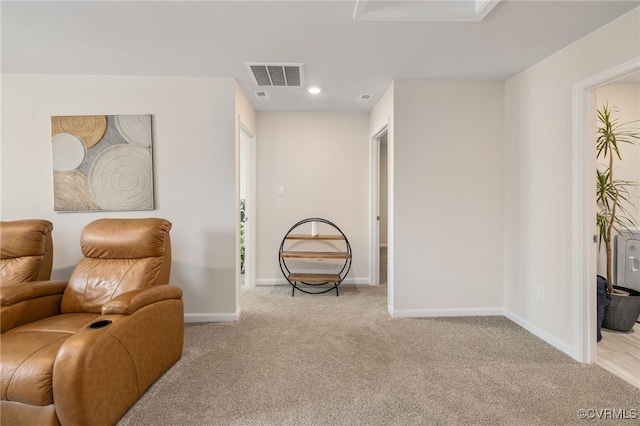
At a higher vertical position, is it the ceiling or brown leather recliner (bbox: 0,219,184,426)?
the ceiling

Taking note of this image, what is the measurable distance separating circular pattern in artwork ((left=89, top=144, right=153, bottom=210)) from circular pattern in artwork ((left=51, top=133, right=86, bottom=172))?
162 millimetres

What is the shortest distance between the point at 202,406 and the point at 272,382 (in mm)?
435

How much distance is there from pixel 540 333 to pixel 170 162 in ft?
12.1

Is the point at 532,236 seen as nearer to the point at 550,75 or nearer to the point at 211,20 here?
the point at 550,75

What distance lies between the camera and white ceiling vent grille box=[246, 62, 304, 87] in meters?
2.64

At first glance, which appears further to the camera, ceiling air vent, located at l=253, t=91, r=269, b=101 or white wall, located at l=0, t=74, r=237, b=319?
ceiling air vent, located at l=253, t=91, r=269, b=101

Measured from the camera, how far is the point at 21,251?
224cm

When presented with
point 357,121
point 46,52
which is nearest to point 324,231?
point 357,121

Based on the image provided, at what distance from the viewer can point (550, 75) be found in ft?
8.22

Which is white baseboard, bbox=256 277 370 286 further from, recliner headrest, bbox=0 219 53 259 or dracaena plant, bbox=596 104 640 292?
dracaena plant, bbox=596 104 640 292

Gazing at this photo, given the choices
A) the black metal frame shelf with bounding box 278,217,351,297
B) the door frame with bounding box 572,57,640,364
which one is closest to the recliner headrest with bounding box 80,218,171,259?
the black metal frame shelf with bounding box 278,217,351,297

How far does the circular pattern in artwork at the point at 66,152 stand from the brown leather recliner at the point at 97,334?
94cm

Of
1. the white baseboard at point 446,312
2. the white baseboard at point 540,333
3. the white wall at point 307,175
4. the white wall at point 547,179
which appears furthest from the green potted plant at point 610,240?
the white wall at point 307,175

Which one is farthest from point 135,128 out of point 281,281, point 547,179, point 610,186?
point 610,186
